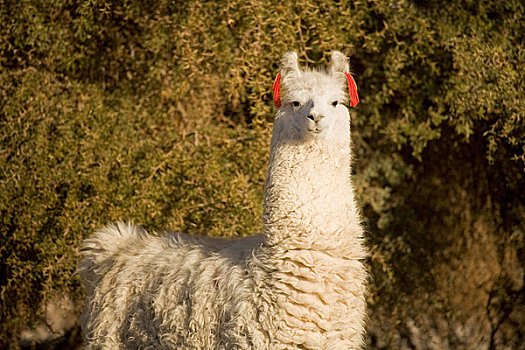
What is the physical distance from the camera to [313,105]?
115 inches

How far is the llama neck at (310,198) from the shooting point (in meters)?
2.93

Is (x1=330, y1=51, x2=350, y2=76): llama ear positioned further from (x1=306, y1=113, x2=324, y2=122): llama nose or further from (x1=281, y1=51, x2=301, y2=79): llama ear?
(x1=306, y1=113, x2=324, y2=122): llama nose

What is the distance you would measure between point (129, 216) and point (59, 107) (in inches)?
42.2

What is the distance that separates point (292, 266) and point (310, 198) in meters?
0.31

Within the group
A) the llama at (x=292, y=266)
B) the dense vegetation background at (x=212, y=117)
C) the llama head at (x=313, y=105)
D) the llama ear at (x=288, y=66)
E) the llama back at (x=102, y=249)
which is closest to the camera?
the llama at (x=292, y=266)

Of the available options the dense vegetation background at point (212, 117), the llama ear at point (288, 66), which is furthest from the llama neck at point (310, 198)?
the dense vegetation background at point (212, 117)

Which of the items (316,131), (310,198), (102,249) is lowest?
(102,249)

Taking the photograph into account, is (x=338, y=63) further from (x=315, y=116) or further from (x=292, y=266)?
(x=292, y=266)

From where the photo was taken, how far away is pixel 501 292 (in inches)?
268

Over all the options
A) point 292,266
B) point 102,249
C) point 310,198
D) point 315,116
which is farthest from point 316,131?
point 102,249

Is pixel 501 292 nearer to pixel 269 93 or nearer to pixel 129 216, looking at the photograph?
pixel 269 93

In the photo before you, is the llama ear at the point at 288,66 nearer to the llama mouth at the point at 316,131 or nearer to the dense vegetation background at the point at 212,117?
the llama mouth at the point at 316,131

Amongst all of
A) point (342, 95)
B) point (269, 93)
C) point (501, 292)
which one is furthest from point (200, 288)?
point (501, 292)

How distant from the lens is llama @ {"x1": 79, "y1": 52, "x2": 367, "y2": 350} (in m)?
2.83
